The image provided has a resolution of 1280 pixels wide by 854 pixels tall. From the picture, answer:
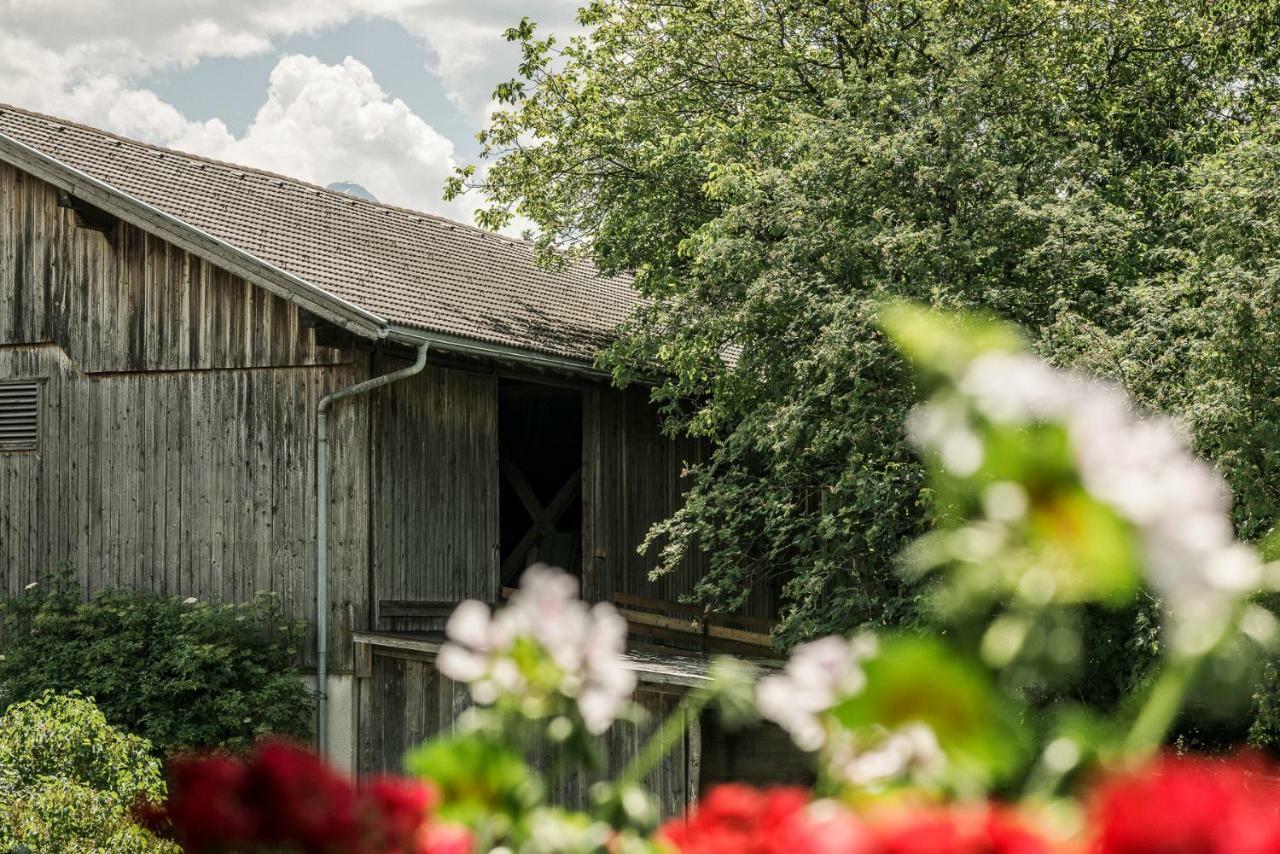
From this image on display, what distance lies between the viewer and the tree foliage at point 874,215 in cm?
1001

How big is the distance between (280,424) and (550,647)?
39.4 feet

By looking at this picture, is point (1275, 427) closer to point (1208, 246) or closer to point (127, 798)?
point (1208, 246)

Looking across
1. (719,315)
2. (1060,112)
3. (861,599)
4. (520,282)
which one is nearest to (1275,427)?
(861,599)

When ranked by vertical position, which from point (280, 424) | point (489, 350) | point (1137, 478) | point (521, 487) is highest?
point (489, 350)

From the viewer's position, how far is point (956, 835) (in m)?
1.12

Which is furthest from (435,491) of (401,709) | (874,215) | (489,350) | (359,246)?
(874,215)

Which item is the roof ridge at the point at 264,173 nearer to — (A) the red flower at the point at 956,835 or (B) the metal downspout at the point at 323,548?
(B) the metal downspout at the point at 323,548

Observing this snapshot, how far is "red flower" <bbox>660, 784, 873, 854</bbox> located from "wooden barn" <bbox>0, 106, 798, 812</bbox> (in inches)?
397

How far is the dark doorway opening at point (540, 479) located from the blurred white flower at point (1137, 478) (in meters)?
14.4

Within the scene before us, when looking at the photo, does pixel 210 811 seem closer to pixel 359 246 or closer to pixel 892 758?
pixel 892 758

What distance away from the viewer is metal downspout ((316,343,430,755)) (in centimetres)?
1253

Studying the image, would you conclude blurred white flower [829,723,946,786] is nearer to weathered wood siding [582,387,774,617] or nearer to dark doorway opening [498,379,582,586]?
weathered wood siding [582,387,774,617]

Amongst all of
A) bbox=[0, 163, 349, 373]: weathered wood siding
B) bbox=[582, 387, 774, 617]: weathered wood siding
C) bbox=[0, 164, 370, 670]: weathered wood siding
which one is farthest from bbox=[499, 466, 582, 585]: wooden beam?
bbox=[0, 163, 349, 373]: weathered wood siding

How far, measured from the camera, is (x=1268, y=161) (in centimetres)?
997
